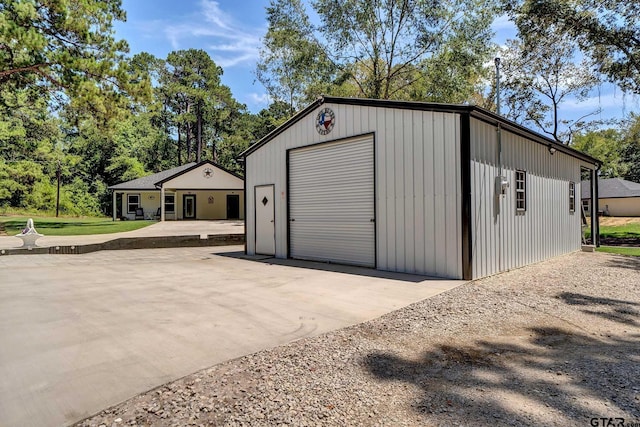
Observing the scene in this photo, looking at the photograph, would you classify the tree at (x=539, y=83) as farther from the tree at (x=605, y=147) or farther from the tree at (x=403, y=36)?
the tree at (x=605, y=147)

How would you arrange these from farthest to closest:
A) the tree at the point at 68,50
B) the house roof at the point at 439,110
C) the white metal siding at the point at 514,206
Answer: the tree at the point at 68,50, the white metal siding at the point at 514,206, the house roof at the point at 439,110

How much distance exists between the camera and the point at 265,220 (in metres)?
11.0

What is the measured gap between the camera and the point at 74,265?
903 centimetres

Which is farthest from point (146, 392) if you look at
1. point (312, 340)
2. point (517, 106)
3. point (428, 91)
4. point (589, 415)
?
point (517, 106)

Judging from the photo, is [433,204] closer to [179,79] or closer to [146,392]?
[146,392]

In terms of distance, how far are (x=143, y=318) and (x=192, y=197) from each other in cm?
2448

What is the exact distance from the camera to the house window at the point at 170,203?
27.4 metres

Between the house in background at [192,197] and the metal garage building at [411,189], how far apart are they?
15.4 meters

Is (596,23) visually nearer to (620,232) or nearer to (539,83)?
(539,83)

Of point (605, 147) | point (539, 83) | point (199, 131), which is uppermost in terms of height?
point (199, 131)

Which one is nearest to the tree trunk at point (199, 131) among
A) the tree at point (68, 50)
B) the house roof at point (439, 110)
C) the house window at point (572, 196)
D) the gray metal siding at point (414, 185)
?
the tree at point (68, 50)

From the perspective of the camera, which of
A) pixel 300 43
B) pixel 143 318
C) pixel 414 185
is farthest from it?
pixel 300 43

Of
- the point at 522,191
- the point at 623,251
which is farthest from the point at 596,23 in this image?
the point at 522,191

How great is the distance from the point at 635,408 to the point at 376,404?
161 centimetres
